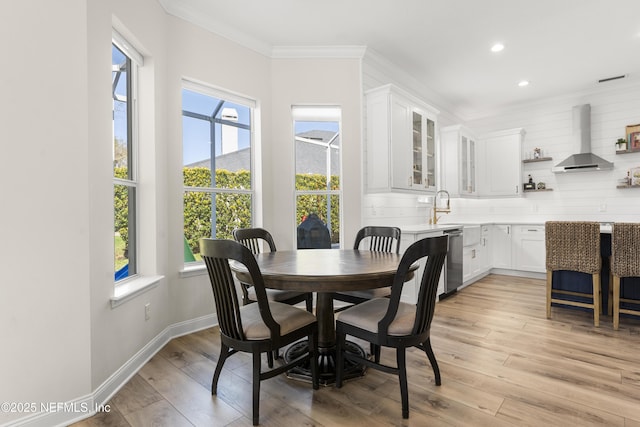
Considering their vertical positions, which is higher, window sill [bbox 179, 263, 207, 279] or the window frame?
the window frame

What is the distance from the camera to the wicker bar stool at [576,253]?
9.93 ft

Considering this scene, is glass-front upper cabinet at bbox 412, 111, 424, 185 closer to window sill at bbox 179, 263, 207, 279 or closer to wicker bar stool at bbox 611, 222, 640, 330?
wicker bar stool at bbox 611, 222, 640, 330

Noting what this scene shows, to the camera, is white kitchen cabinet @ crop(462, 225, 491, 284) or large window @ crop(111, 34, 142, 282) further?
white kitchen cabinet @ crop(462, 225, 491, 284)

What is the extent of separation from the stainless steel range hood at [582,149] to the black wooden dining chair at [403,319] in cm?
482

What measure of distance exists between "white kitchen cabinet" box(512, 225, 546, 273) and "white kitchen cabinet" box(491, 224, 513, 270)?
0.09 m

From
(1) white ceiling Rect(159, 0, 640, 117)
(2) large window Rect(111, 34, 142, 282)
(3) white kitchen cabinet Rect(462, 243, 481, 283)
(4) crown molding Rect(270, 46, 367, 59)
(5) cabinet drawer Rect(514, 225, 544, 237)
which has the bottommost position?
(3) white kitchen cabinet Rect(462, 243, 481, 283)

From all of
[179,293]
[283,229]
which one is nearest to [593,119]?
[283,229]

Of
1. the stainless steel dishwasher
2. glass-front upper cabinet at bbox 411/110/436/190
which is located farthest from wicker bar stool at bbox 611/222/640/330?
glass-front upper cabinet at bbox 411/110/436/190

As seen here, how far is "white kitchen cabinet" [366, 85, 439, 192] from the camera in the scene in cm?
375

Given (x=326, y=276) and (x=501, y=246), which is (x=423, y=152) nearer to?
(x=501, y=246)

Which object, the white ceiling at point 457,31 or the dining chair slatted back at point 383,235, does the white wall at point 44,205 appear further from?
the dining chair slatted back at point 383,235

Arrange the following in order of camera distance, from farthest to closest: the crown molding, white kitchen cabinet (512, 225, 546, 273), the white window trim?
1. white kitchen cabinet (512, 225, 546, 273)
2. the crown molding
3. the white window trim

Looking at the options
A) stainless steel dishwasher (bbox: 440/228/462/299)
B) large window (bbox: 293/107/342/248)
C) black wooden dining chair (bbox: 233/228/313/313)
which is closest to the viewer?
black wooden dining chair (bbox: 233/228/313/313)

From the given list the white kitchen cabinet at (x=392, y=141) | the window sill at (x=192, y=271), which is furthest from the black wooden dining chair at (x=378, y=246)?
the window sill at (x=192, y=271)
